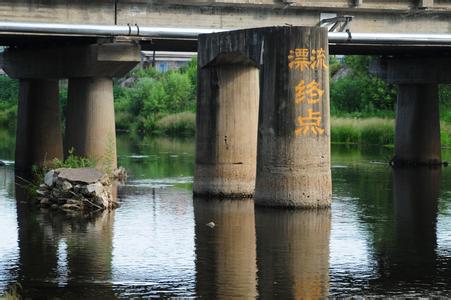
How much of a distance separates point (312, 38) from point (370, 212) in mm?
5363

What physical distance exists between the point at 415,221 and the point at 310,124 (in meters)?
3.82

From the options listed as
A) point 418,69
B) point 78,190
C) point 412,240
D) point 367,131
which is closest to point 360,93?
point 367,131

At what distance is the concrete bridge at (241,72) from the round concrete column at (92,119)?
0.11 feet

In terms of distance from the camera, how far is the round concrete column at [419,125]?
50.9 m

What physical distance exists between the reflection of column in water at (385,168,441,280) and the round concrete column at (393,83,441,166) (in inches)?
66.1

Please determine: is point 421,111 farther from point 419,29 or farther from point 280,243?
point 280,243

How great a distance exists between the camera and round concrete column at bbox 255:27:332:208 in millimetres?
32344

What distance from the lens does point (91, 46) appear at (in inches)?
1607

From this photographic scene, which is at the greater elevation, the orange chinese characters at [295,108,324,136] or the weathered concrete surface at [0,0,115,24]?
the weathered concrete surface at [0,0,115,24]

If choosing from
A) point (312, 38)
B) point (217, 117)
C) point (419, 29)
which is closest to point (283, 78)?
point (312, 38)

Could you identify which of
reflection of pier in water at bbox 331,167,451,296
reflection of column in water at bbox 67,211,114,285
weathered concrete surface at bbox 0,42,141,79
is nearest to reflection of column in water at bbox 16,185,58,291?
reflection of column in water at bbox 67,211,114,285

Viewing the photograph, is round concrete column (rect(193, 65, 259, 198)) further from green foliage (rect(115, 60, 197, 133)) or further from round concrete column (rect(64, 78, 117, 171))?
green foliage (rect(115, 60, 197, 133))

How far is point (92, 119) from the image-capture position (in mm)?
42125

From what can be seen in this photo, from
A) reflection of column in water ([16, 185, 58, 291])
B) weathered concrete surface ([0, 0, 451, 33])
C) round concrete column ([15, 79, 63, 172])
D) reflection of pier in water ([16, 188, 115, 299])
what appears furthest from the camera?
round concrete column ([15, 79, 63, 172])
